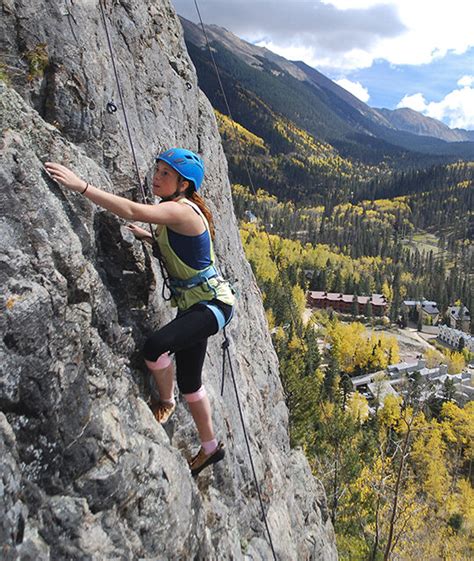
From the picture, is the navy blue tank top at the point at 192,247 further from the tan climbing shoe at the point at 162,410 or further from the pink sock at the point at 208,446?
the pink sock at the point at 208,446

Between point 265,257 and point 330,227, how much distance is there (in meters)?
95.6

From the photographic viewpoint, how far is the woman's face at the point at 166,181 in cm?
489

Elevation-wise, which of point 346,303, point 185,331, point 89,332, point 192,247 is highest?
point 192,247

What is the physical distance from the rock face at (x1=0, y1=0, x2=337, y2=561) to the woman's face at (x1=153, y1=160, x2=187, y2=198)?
32.2 inches

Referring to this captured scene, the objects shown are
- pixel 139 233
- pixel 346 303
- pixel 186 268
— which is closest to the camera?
pixel 186 268

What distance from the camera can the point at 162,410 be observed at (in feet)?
18.9

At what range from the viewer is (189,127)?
32.1 feet

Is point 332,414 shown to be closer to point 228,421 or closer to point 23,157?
point 228,421

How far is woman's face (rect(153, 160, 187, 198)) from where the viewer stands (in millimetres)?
4891

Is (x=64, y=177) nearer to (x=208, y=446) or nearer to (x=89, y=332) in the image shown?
(x=89, y=332)

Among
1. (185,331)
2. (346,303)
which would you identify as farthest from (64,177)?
(346,303)

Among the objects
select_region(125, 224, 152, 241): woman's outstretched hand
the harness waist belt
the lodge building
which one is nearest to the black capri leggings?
the harness waist belt

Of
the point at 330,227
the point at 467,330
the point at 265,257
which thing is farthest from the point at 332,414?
the point at 330,227

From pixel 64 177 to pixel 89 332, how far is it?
1.63 meters
